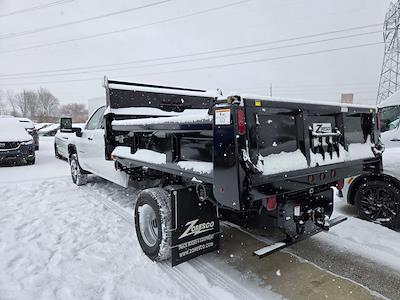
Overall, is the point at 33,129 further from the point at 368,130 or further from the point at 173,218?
the point at 368,130

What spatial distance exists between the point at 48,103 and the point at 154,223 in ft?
307

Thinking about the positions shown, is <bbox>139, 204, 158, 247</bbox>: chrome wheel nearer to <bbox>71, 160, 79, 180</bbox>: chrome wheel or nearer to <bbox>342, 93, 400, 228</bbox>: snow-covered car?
<bbox>342, 93, 400, 228</bbox>: snow-covered car

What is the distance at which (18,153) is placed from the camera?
35.8ft

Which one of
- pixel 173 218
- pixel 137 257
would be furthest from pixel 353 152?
pixel 137 257

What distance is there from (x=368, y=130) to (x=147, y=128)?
9.09 feet


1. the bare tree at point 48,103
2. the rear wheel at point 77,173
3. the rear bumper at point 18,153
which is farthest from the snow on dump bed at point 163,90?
the bare tree at point 48,103

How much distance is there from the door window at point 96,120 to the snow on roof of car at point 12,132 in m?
5.74

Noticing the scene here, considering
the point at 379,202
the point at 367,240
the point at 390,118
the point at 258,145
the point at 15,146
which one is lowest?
the point at 367,240

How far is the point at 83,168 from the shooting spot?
23.8 ft

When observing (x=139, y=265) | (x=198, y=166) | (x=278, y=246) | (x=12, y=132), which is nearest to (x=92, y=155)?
(x=139, y=265)

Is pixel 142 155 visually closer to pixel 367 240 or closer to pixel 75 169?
pixel 367 240

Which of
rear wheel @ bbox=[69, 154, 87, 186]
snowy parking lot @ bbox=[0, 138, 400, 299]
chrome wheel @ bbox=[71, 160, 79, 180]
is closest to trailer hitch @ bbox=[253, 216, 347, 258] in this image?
snowy parking lot @ bbox=[0, 138, 400, 299]

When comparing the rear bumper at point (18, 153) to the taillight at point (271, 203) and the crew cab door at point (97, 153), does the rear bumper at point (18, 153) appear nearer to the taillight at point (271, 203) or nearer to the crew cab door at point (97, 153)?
the crew cab door at point (97, 153)

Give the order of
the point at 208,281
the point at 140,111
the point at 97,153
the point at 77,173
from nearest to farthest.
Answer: the point at 208,281 < the point at 140,111 < the point at 97,153 < the point at 77,173
